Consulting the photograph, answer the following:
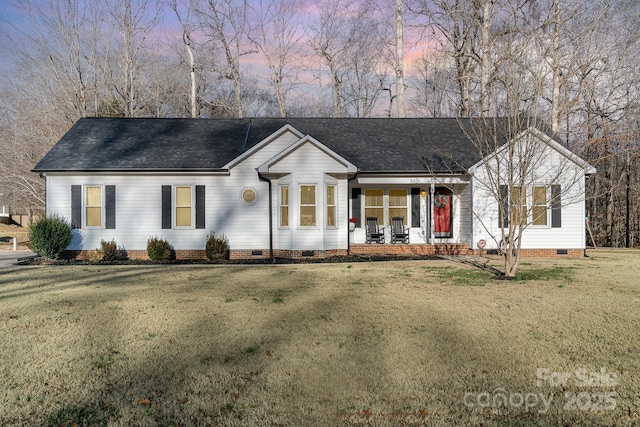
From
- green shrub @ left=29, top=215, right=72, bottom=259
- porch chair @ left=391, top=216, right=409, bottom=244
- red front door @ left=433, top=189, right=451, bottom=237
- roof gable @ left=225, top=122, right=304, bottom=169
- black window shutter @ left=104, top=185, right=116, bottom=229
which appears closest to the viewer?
green shrub @ left=29, top=215, right=72, bottom=259

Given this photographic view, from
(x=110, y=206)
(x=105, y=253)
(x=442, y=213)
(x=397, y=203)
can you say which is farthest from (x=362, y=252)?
(x=110, y=206)

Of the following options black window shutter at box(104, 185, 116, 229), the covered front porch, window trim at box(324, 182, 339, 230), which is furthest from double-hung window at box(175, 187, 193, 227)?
the covered front porch

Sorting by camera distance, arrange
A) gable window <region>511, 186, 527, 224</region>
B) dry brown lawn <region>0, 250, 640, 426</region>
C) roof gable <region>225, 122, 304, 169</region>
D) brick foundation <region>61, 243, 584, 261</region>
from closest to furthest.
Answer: dry brown lawn <region>0, 250, 640, 426</region> < gable window <region>511, 186, 527, 224</region> < brick foundation <region>61, 243, 584, 261</region> < roof gable <region>225, 122, 304, 169</region>

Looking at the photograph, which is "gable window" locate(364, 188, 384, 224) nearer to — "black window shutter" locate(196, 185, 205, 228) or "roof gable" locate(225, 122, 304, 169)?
"roof gable" locate(225, 122, 304, 169)

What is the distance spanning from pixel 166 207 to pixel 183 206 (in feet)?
1.85

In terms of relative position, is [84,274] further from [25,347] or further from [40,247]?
[25,347]

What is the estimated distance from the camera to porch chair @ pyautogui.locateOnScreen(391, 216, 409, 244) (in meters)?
17.5

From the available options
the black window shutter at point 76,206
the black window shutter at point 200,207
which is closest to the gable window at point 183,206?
the black window shutter at point 200,207

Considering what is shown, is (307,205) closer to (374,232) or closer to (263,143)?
(263,143)

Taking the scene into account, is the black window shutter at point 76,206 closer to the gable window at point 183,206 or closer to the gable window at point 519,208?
the gable window at point 183,206

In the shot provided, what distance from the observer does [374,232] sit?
58.2 feet

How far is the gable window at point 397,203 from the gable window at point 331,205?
Answer: 2943 millimetres

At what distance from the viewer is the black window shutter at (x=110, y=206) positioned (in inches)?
639

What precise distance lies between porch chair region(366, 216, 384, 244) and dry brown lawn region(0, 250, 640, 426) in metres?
7.67
